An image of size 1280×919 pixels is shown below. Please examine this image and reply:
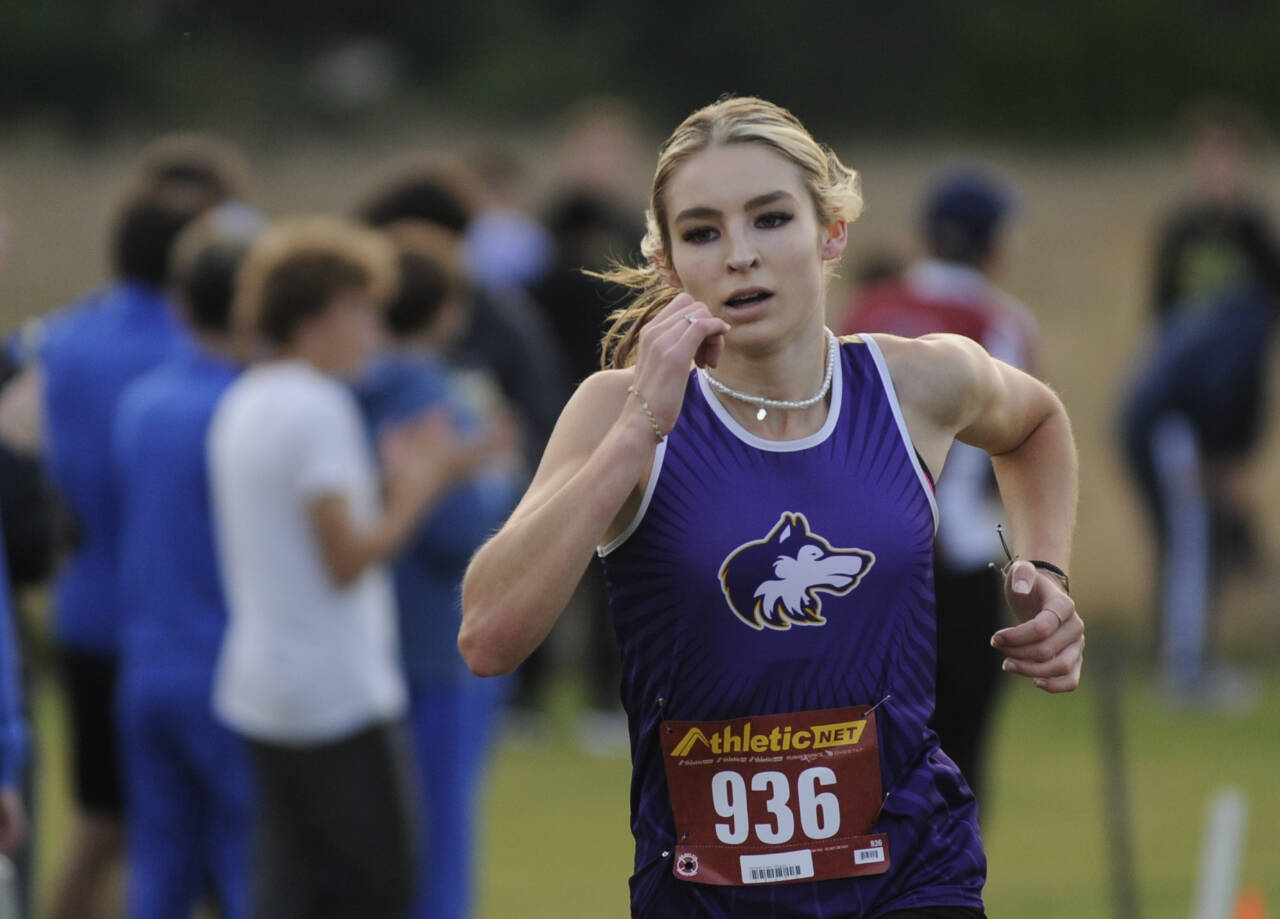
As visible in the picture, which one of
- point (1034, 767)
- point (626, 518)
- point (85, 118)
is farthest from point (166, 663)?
point (85, 118)

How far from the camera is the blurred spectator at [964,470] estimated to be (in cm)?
704

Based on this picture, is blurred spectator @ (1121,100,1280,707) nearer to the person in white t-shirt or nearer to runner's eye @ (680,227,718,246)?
the person in white t-shirt

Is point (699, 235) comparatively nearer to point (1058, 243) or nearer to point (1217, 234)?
point (1217, 234)

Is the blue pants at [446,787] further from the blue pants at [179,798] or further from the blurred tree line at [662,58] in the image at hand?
the blurred tree line at [662,58]

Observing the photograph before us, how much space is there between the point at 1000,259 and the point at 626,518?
4.22 metres

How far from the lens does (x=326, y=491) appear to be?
18.4 ft

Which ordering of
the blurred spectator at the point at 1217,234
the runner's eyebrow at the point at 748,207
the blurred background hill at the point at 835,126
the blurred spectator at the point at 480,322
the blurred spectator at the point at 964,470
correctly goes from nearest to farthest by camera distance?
the runner's eyebrow at the point at 748,207 → the blurred spectator at the point at 964,470 → the blurred spectator at the point at 480,322 → the blurred background hill at the point at 835,126 → the blurred spectator at the point at 1217,234

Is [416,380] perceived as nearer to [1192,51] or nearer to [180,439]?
[180,439]

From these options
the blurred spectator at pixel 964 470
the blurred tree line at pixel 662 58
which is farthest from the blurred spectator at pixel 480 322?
the blurred tree line at pixel 662 58

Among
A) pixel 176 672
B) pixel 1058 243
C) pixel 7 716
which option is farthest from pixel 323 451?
pixel 1058 243

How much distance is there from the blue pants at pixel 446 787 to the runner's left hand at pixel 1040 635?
3.11 m

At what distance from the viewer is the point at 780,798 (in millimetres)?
3564

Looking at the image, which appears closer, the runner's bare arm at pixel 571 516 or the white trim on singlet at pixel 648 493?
the runner's bare arm at pixel 571 516

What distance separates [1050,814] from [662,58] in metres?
20.4
